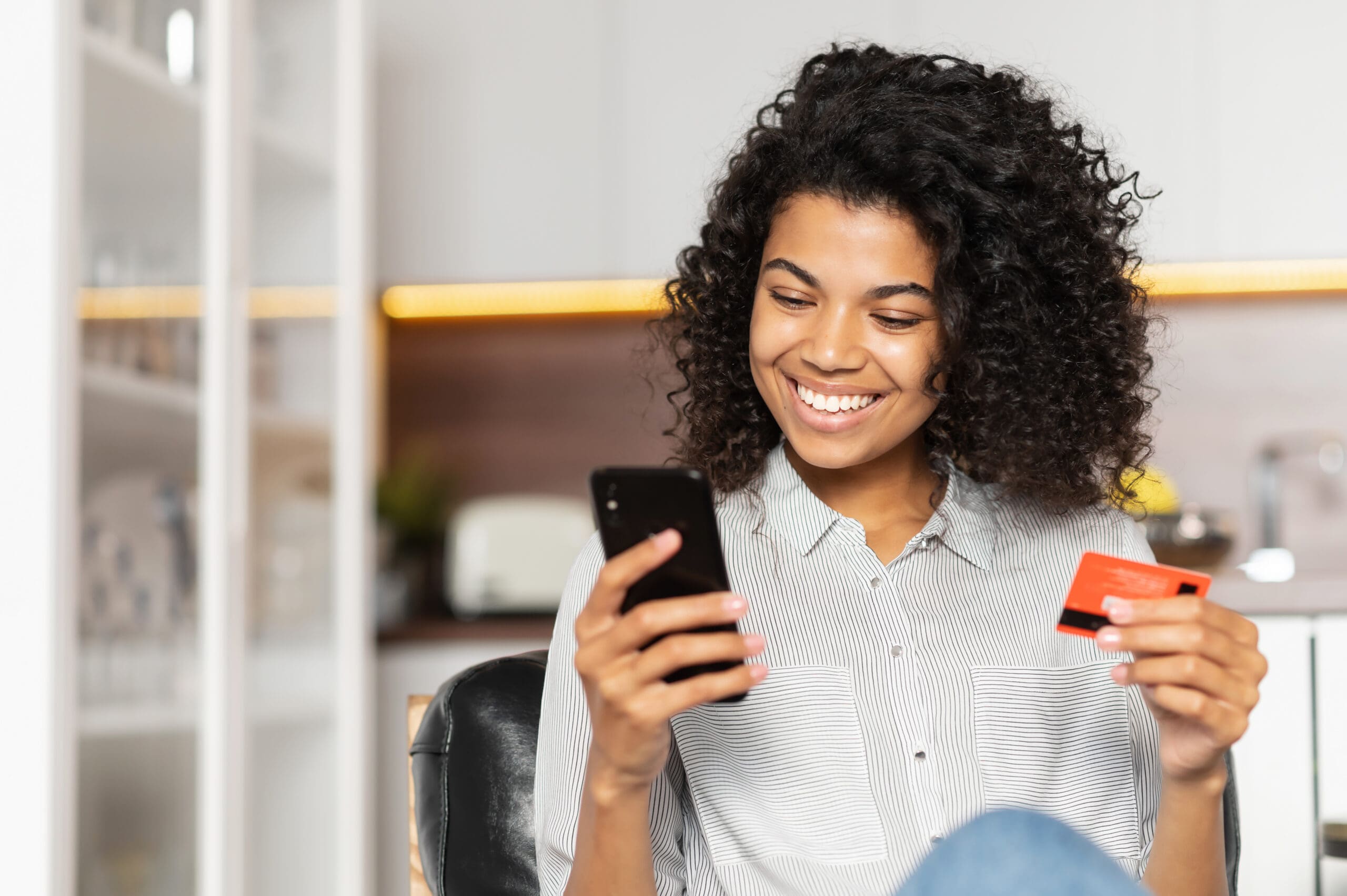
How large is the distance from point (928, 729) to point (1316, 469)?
2486 mm

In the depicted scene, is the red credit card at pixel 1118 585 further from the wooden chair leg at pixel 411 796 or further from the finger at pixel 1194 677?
the wooden chair leg at pixel 411 796

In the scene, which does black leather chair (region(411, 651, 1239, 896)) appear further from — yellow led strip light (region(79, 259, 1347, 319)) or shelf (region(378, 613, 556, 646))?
yellow led strip light (region(79, 259, 1347, 319))

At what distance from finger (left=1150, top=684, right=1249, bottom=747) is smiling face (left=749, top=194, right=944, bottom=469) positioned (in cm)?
30

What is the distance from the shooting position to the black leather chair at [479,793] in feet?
3.37

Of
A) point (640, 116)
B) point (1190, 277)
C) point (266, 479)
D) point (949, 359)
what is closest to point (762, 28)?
point (640, 116)

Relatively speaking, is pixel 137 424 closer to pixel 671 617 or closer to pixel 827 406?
pixel 827 406

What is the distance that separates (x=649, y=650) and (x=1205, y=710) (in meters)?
0.35

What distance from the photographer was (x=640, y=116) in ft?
9.83

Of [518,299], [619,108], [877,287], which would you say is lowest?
[877,287]

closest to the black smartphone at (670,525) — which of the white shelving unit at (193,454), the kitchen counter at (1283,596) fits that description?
the white shelving unit at (193,454)

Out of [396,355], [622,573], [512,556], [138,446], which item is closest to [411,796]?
[622,573]

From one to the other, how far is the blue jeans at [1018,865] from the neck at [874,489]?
46cm

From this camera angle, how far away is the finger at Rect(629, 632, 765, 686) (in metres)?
0.78

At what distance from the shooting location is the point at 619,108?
9.82 ft
